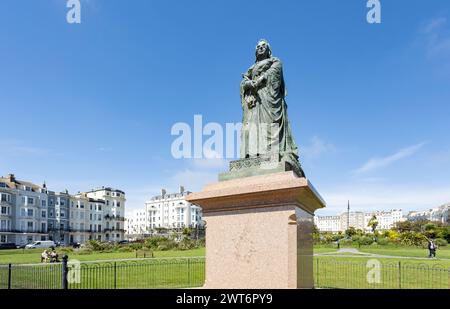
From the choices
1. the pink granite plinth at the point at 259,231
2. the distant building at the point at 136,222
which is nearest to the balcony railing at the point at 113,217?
the distant building at the point at 136,222

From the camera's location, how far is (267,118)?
736 centimetres

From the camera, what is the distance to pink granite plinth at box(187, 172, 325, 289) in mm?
6000

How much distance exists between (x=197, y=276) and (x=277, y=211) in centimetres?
1455

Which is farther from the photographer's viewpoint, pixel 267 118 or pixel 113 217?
pixel 113 217

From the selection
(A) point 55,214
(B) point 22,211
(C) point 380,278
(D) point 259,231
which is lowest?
(A) point 55,214

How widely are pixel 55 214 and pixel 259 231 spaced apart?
101 metres

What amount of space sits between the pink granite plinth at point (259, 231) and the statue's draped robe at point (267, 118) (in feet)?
2.67

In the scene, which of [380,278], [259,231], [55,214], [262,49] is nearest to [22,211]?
[55,214]

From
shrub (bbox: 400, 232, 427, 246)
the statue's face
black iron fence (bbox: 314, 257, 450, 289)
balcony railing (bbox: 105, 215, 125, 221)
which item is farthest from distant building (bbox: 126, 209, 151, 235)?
the statue's face

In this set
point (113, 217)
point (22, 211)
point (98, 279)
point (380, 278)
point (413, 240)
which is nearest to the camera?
point (98, 279)

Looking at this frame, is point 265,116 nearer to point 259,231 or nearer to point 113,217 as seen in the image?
point 259,231

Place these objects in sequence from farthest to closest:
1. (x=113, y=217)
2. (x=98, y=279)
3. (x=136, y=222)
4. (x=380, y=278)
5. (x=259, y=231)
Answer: (x=136, y=222), (x=113, y=217), (x=380, y=278), (x=98, y=279), (x=259, y=231)

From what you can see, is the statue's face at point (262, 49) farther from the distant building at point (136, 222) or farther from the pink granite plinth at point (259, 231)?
the distant building at point (136, 222)
